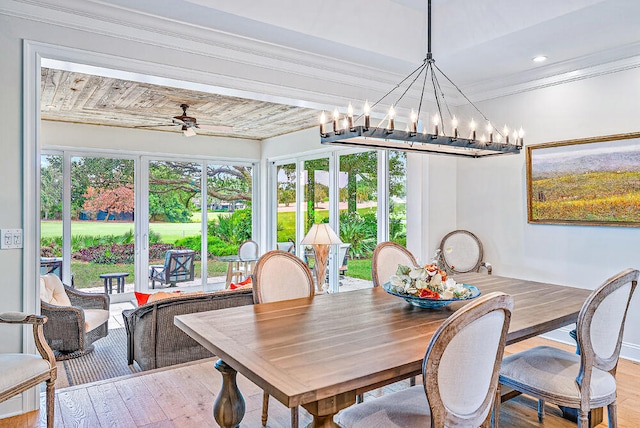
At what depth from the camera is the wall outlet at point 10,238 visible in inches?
101

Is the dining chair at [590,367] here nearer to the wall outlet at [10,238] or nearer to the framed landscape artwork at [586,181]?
the framed landscape artwork at [586,181]

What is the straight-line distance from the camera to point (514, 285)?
10.1ft

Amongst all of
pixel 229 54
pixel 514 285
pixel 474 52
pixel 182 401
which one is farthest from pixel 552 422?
pixel 229 54

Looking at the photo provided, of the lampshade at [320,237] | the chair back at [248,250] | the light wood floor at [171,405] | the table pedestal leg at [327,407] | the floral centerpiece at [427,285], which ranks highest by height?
the lampshade at [320,237]

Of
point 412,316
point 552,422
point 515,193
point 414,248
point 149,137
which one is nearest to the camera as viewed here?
point 412,316

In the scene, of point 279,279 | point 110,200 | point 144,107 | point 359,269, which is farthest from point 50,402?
point 110,200

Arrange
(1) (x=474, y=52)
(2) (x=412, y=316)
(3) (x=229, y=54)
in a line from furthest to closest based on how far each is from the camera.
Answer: (1) (x=474, y=52) < (3) (x=229, y=54) < (2) (x=412, y=316)

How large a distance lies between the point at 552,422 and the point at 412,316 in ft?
3.87

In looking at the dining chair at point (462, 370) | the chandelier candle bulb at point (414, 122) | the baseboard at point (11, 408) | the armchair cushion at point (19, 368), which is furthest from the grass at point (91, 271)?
the dining chair at point (462, 370)

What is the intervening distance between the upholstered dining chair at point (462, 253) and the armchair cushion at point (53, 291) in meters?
3.88

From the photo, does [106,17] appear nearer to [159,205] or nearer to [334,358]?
[334,358]

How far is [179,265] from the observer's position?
23.7ft

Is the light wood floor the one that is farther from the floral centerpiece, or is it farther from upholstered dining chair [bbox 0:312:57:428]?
the floral centerpiece

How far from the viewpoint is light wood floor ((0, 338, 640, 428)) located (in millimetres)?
2535
